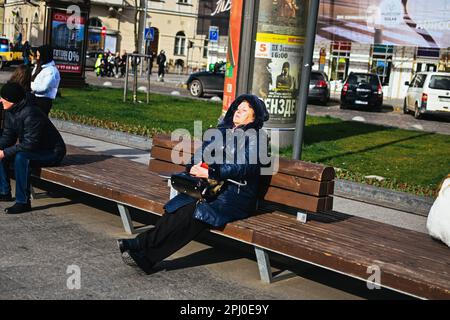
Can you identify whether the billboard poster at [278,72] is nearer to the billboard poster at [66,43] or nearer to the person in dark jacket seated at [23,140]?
the person in dark jacket seated at [23,140]

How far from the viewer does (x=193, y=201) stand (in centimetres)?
570

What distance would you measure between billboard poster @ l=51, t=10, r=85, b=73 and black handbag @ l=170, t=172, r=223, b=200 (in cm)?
2031

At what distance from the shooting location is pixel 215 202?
18.9 feet

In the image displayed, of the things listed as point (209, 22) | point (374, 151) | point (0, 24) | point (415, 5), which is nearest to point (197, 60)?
point (209, 22)

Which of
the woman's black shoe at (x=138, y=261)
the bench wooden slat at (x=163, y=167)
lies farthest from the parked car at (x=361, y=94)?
the woman's black shoe at (x=138, y=261)

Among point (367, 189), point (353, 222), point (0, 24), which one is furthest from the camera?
point (0, 24)

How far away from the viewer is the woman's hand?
230 inches

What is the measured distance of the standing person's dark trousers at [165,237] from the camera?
221 inches

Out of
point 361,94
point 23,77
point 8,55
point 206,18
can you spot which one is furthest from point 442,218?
point 206,18

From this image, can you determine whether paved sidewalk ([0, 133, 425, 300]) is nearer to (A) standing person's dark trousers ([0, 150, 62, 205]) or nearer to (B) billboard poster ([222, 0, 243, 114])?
(A) standing person's dark trousers ([0, 150, 62, 205])

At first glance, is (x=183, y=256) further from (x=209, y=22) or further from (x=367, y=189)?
(x=209, y=22)

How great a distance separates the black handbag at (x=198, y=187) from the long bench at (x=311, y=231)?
0.30 metres

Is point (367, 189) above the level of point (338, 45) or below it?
below

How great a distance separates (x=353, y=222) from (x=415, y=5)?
25.2 m
